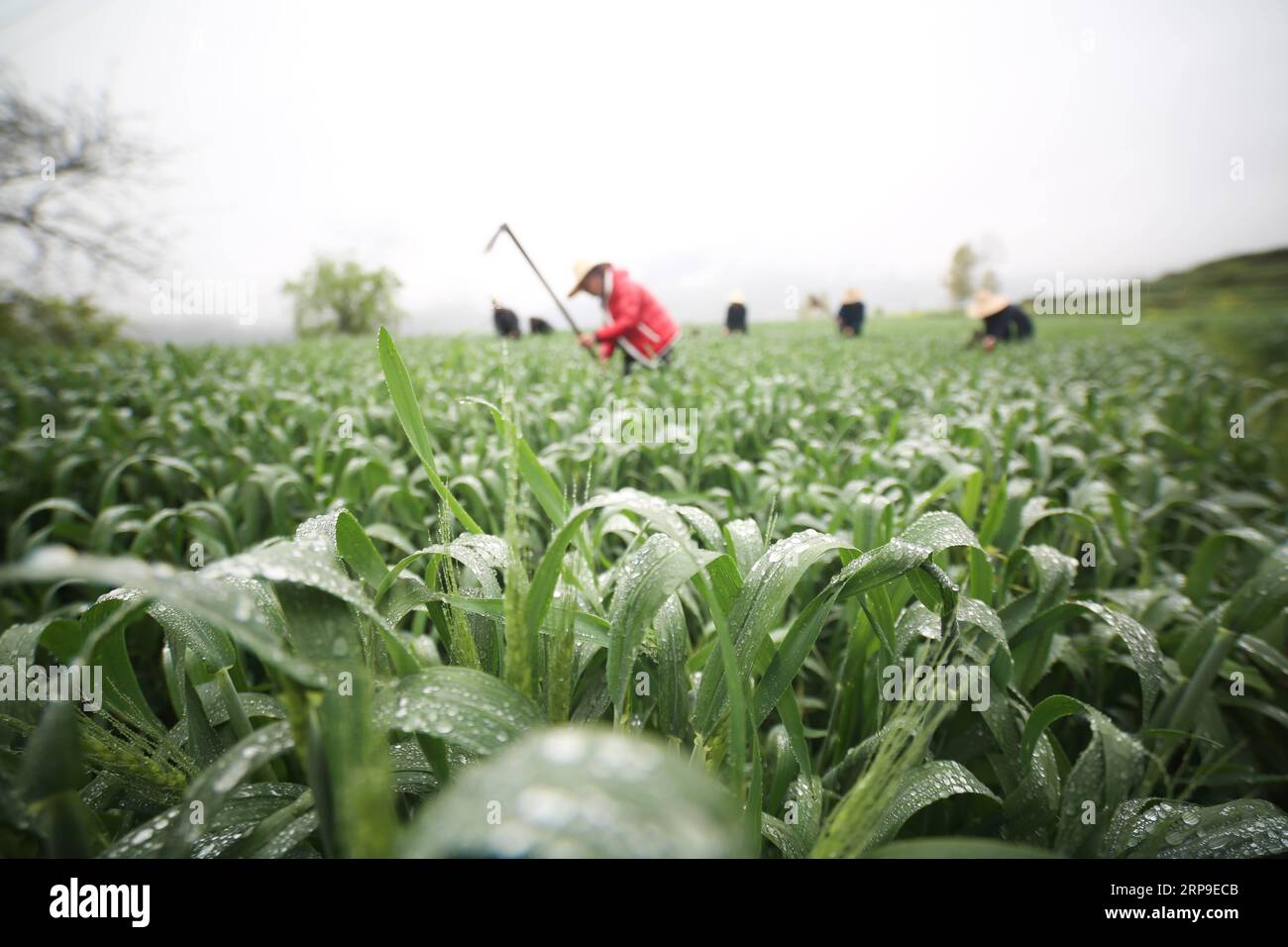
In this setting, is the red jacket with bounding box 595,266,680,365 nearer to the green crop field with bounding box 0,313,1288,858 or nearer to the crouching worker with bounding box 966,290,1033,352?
the green crop field with bounding box 0,313,1288,858

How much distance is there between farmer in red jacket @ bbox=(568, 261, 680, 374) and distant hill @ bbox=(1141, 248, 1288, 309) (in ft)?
127

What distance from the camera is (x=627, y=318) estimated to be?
6691 mm

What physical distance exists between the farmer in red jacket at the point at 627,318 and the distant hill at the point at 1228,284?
38.8 m

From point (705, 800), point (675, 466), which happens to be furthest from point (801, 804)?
point (675, 466)

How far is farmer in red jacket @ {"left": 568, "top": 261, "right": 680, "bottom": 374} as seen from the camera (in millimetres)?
6738

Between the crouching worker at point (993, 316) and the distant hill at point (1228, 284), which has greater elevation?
the distant hill at point (1228, 284)

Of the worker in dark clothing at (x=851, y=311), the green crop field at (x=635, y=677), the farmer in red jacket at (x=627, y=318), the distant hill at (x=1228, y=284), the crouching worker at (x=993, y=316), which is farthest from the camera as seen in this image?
the distant hill at (x=1228, y=284)

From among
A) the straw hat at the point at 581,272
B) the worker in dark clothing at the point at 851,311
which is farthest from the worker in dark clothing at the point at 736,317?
the straw hat at the point at 581,272

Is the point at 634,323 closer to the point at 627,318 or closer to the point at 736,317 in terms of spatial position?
the point at 627,318

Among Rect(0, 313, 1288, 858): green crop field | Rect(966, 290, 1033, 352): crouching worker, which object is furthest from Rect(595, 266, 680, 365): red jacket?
Rect(966, 290, 1033, 352): crouching worker

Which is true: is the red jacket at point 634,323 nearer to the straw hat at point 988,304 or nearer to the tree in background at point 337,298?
the straw hat at point 988,304

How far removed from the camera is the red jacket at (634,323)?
6742 millimetres

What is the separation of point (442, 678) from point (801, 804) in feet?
1.81

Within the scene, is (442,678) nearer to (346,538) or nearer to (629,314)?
(346,538)
